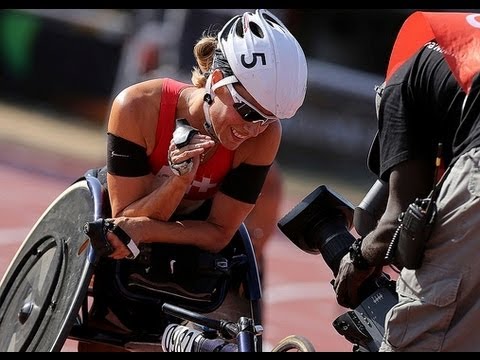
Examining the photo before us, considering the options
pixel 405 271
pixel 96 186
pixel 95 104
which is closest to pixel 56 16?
pixel 95 104

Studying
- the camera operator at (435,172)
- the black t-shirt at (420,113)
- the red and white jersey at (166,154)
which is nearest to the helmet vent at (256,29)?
the red and white jersey at (166,154)

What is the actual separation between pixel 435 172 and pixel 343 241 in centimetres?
70

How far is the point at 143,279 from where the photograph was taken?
467cm

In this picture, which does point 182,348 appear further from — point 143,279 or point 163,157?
point 163,157

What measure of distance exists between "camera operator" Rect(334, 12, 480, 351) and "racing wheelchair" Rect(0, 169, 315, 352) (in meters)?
0.66

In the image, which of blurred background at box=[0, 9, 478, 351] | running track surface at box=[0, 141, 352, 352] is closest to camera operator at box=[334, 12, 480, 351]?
running track surface at box=[0, 141, 352, 352]

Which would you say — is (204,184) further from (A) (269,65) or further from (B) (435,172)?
(B) (435,172)

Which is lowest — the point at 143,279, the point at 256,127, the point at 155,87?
the point at 143,279

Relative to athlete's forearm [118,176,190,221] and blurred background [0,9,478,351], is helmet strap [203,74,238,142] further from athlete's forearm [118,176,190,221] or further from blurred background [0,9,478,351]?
blurred background [0,9,478,351]

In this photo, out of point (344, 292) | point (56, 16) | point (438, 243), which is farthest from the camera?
point (56, 16)

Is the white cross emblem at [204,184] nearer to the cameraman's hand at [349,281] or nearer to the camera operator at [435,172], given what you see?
the cameraman's hand at [349,281]

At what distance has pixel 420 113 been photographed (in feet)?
13.0

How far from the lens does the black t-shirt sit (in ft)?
12.8

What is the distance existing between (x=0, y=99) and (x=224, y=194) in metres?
8.69
